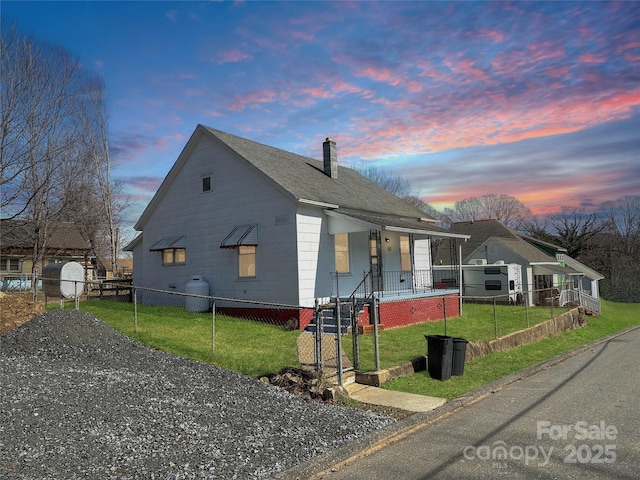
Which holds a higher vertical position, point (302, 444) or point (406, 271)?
point (406, 271)

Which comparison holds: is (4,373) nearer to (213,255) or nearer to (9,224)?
(213,255)

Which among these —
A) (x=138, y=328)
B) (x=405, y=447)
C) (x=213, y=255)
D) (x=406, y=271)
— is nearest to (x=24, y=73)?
(x=213, y=255)

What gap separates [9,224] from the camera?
22.8 m

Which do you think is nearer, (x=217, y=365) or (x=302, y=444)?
(x=302, y=444)

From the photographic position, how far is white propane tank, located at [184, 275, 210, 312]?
16.7m

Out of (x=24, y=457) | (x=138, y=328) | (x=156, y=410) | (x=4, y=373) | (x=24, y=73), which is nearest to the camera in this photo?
(x=24, y=457)

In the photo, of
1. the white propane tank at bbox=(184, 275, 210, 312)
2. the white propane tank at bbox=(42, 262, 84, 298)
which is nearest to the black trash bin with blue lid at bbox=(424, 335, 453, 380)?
the white propane tank at bbox=(184, 275, 210, 312)

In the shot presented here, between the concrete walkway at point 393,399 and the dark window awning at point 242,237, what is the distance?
8.00m

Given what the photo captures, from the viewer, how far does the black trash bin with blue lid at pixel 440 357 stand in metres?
9.47

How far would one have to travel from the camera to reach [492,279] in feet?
95.2

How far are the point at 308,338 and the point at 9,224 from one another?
18.2 metres

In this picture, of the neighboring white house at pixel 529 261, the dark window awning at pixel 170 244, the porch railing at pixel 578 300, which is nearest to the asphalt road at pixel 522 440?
the dark window awning at pixel 170 244

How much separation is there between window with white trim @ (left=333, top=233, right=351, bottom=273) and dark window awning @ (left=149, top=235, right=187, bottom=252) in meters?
6.10

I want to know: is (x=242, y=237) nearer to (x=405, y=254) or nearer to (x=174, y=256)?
(x=174, y=256)
